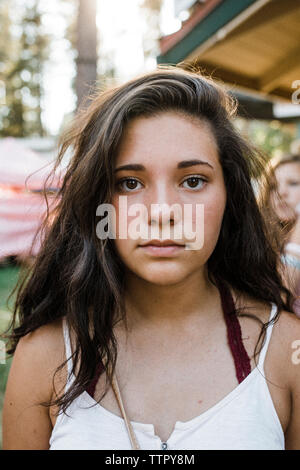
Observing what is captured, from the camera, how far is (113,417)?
4.22 feet

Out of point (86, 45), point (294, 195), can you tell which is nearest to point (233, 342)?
point (294, 195)

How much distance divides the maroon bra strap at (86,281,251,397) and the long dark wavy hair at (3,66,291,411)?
0.03 meters

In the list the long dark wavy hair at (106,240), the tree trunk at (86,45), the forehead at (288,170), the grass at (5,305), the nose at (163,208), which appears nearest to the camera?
the nose at (163,208)

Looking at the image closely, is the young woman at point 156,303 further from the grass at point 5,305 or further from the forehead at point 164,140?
the grass at point 5,305

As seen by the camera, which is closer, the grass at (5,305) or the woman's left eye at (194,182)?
the woman's left eye at (194,182)

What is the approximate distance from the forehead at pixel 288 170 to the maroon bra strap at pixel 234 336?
1754 mm

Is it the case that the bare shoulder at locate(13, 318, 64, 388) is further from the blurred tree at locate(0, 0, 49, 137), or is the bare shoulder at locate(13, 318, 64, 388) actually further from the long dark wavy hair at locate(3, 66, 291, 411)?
the blurred tree at locate(0, 0, 49, 137)

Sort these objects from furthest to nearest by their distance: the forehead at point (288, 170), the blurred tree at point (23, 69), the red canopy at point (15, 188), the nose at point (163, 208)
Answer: the blurred tree at point (23, 69) → the red canopy at point (15, 188) → the forehead at point (288, 170) → the nose at point (163, 208)

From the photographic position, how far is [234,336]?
4.66 feet

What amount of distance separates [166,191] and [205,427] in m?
0.68

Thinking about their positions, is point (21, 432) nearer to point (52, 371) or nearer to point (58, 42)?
point (52, 371)

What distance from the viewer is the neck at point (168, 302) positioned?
1.45 meters

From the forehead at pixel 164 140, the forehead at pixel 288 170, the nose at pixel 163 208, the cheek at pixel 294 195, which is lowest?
the nose at pixel 163 208

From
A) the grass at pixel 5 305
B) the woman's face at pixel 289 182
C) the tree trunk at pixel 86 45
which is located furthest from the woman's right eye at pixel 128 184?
the tree trunk at pixel 86 45
